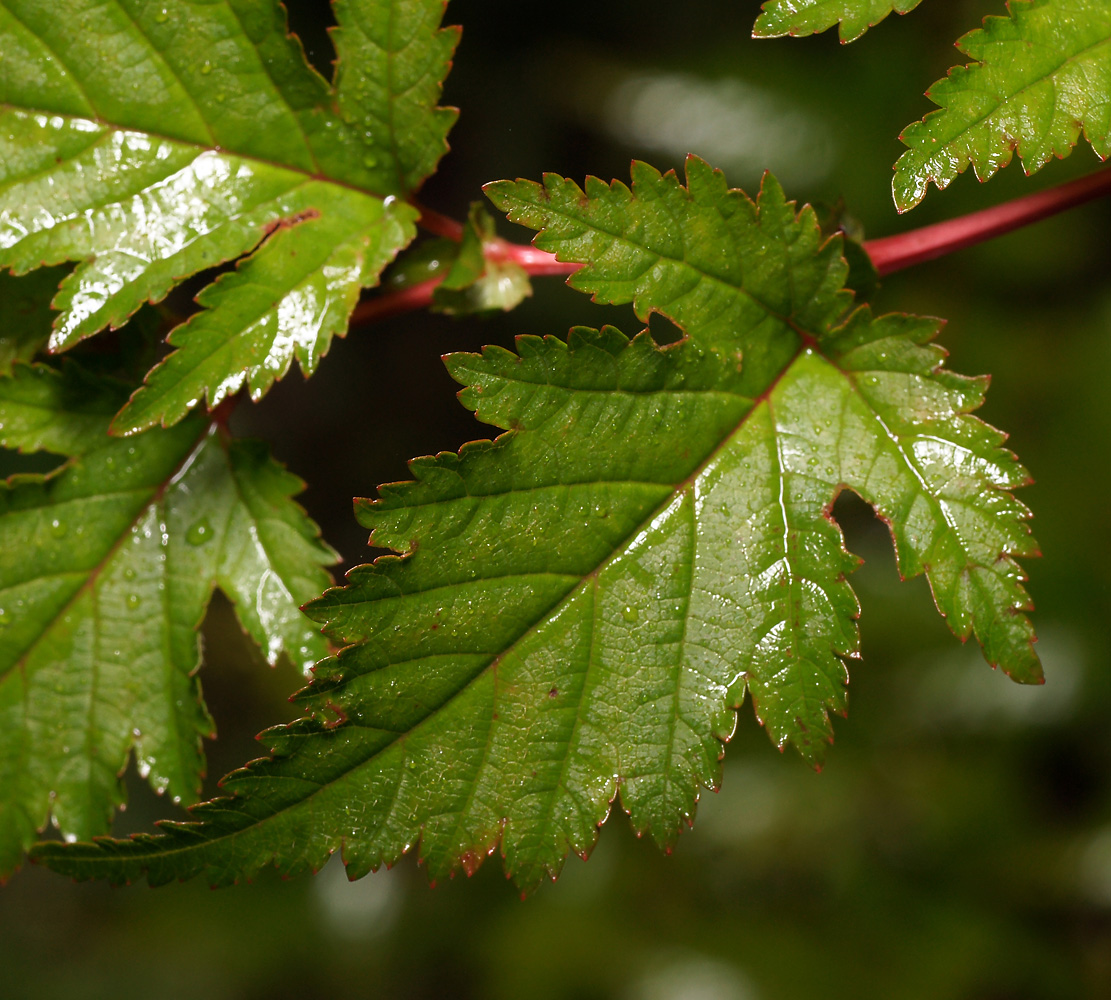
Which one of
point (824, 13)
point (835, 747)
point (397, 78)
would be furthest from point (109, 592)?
point (835, 747)

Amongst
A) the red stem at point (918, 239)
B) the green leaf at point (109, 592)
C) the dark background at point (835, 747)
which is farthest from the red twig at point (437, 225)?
the dark background at point (835, 747)

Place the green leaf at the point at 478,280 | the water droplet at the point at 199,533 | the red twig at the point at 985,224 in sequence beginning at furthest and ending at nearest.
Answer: the water droplet at the point at 199,533 → the green leaf at the point at 478,280 → the red twig at the point at 985,224

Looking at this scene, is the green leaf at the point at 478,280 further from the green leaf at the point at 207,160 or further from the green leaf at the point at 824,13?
the green leaf at the point at 824,13

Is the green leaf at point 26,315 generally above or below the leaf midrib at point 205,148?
below

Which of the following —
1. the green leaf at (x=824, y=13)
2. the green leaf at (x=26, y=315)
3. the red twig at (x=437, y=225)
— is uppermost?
the green leaf at (x=824, y=13)

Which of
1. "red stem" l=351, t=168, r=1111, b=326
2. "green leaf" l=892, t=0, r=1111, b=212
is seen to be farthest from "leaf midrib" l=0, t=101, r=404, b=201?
"green leaf" l=892, t=0, r=1111, b=212

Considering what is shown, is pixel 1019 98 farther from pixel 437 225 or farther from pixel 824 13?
pixel 437 225

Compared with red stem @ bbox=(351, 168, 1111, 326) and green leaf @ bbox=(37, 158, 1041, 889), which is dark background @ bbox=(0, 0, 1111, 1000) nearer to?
red stem @ bbox=(351, 168, 1111, 326)
